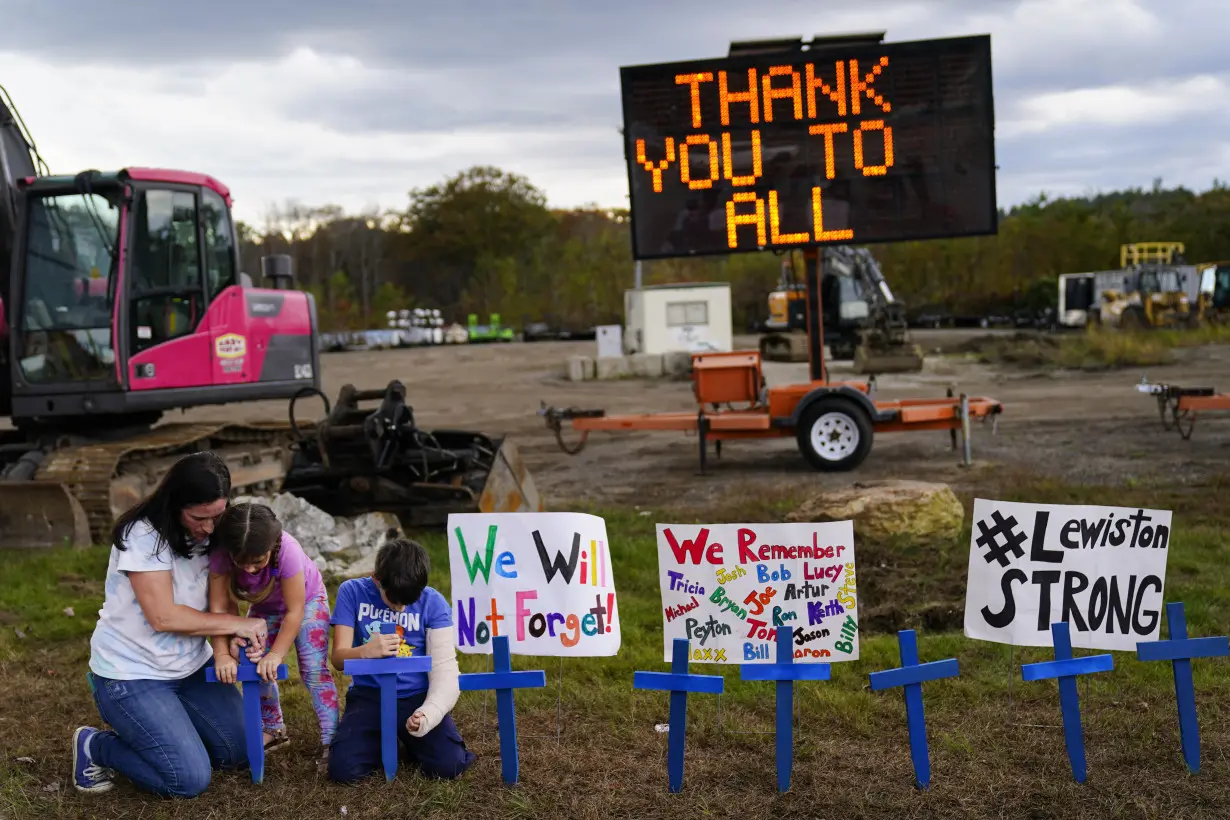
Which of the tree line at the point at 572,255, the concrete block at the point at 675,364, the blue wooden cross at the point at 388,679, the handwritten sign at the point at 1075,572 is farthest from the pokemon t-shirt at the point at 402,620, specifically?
the tree line at the point at 572,255

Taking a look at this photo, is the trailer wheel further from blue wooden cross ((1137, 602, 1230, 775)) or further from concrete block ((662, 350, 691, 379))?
concrete block ((662, 350, 691, 379))

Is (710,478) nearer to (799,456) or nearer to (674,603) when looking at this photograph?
(799,456)

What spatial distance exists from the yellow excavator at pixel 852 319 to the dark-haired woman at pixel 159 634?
23358mm

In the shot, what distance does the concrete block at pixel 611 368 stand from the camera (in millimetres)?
29828

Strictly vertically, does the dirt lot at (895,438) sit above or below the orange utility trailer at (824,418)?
below

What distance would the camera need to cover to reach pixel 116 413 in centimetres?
1058

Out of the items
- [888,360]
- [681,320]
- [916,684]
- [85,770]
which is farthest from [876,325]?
[85,770]

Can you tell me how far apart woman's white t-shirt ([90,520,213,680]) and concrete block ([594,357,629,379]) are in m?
25.1

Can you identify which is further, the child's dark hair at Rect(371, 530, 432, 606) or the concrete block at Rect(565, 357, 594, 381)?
the concrete block at Rect(565, 357, 594, 381)

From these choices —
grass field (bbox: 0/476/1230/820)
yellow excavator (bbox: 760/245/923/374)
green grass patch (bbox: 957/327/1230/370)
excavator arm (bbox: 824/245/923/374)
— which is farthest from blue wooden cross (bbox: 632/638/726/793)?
green grass patch (bbox: 957/327/1230/370)

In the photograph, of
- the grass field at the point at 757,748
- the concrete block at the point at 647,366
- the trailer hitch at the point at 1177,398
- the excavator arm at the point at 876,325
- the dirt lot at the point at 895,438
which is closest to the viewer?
the grass field at the point at 757,748

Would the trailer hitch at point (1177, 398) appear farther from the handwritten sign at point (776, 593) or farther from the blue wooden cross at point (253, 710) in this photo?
the blue wooden cross at point (253, 710)

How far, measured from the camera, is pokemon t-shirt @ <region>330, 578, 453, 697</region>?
4699 millimetres

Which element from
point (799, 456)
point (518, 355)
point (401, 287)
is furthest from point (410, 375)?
point (401, 287)
